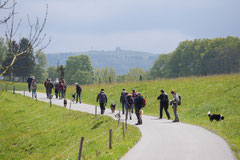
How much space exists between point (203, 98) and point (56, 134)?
14.3 meters

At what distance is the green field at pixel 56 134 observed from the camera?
17.0 meters

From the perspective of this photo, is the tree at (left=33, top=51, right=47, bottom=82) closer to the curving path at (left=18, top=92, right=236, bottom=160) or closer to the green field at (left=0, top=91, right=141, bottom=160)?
the green field at (left=0, top=91, right=141, bottom=160)

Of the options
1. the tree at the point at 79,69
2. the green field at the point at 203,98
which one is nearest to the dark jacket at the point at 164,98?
the green field at the point at 203,98

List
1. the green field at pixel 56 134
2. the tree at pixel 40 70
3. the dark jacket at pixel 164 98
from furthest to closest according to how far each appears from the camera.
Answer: the tree at pixel 40 70, the dark jacket at pixel 164 98, the green field at pixel 56 134

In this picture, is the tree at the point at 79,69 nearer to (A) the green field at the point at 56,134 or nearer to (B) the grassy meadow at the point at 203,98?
(B) the grassy meadow at the point at 203,98

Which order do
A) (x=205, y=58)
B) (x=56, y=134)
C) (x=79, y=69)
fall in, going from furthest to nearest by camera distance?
(x=79, y=69)
(x=205, y=58)
(x=56, y=134)

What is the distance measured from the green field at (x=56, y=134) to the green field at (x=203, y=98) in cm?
538

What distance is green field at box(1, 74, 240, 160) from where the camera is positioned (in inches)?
803

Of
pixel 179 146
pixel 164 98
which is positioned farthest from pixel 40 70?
pixel 179 146

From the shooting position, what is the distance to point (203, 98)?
31844 mm

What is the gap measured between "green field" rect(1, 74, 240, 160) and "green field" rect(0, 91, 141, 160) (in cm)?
538

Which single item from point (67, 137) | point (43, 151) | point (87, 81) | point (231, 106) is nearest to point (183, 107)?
point (231, 106)

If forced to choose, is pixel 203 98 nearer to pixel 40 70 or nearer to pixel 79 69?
pixel 40 70

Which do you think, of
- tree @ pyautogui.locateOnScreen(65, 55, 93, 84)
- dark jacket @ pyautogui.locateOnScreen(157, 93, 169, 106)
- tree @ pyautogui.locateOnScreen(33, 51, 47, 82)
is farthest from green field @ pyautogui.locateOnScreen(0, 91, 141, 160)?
tree @ pyautogui.locateOnScreen(65, 55, 93, 84)
